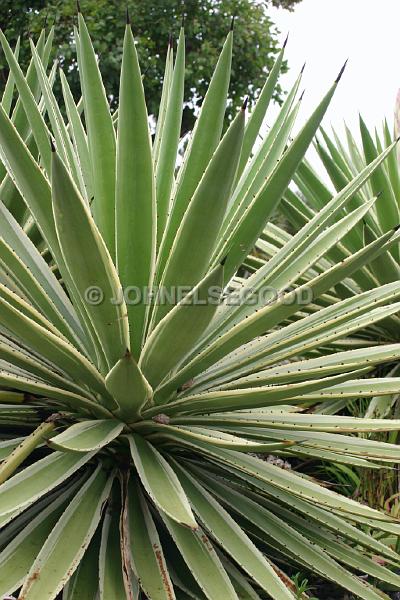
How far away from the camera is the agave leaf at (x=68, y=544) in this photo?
1.57 metres

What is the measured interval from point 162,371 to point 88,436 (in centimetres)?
27

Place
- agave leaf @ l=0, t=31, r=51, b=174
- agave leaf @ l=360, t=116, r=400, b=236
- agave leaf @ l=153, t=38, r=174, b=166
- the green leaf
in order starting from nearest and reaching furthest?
the green leaf
agave leaf @ l=0, t=31, r=51, b=174
agave leaf @ l=153, t=38, r=174, b=166
agave leaf @ l=360, t=116, r=400, b=236

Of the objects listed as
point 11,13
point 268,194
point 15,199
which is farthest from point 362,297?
point 11,13

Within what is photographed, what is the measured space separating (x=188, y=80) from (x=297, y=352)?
7.27m

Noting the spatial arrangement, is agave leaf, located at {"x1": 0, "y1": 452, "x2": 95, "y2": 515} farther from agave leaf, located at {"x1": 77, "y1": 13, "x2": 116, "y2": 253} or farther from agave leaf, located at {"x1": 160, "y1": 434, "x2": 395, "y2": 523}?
agave leaf, located at {"x1": 77, "y1": 13, "x2": 116, "y2": 253}

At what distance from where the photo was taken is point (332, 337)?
2.12 meters

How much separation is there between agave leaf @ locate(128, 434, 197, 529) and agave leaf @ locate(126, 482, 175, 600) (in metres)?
0.17

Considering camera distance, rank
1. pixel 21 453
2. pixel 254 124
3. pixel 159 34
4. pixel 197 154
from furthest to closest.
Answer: pixel 159 34 → pixel 254 124 → pixel 197 154 → pixel 21 453

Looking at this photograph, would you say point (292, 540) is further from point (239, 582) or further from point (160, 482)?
point (160, 482)

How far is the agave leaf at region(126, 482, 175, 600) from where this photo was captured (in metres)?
1.72

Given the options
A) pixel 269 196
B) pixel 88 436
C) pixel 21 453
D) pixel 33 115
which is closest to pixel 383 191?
pixel 269 196

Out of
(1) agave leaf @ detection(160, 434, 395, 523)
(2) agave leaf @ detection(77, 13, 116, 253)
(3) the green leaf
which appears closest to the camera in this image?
(3) the green leaf

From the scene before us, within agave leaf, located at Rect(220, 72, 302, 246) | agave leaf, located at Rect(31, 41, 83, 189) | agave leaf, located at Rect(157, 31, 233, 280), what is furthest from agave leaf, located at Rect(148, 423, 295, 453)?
agave leaf, located at Rect(31, 41, 83, 189)

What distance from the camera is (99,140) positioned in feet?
6.95
